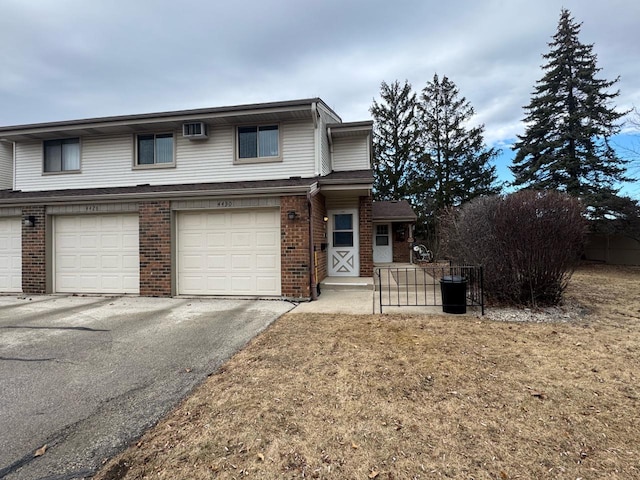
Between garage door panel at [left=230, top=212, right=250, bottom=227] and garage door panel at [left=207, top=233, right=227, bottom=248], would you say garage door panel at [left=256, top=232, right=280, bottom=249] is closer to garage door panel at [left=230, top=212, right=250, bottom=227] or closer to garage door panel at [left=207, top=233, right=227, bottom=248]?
garage door panel at [left=230, top=212, right=250, bottom=227]

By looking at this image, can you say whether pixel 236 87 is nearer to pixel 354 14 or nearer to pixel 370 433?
pixel 354 14

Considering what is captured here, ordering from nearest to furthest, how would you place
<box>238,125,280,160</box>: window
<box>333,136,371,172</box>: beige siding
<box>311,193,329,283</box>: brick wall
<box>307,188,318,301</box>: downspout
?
<box>307,188,318,301</box>: downspout, <box>311,193,329,283</box>: brick wall, <box>238,125,280,160</box>: window, <box>333,136,371,172</box>: beige siding

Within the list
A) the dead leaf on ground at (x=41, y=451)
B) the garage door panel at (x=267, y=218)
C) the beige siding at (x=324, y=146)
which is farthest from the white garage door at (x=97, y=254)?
the dead leaf on ground at (x=41, y=451)

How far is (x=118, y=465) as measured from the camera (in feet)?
7.19

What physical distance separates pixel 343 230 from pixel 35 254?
8776 mm

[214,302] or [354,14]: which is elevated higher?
[354,14]

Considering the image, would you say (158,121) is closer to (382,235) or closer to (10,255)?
(10,255)

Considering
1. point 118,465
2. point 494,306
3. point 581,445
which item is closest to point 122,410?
point 118,465

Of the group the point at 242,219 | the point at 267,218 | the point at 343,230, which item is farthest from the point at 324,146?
the point at 242,219

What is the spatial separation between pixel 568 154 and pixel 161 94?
2270 centimetres

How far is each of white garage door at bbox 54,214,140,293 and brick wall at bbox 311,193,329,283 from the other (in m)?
4.78

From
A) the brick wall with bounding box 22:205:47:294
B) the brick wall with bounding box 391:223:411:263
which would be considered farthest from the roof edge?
the brick wall with bounding box 391:223:411:263

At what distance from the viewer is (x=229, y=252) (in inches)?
330

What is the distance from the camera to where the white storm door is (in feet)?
58.8
